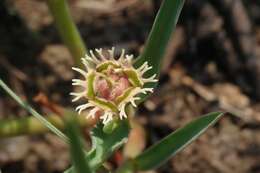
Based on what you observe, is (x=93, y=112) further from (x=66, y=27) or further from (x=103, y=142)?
(x=66, y=27)

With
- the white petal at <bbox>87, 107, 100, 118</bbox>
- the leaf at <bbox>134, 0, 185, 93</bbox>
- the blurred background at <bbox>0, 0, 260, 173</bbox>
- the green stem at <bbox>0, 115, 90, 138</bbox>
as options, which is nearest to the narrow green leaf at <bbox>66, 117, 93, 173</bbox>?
the white petal at <bbox>87, 107, 100, 118</bbox>

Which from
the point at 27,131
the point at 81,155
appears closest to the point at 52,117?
the point at 27,131

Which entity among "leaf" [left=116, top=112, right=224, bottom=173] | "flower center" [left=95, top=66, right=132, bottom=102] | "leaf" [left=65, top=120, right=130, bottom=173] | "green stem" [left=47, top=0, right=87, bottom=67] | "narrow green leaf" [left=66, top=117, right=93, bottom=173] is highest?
"green stem" [left=47, top=0, right=87, bottom=67]

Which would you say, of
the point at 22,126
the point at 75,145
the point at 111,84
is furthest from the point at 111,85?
the point at 22,126

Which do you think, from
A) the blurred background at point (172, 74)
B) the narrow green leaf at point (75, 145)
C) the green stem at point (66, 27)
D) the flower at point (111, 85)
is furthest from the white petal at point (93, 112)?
the blurred background at point (172, 74)

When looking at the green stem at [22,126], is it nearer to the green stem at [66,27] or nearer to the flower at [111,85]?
the green stem at [66,27]

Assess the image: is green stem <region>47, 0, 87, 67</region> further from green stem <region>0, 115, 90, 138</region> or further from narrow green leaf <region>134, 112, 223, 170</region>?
narrow green leaf <region>134, 112, 223, 170</region>
